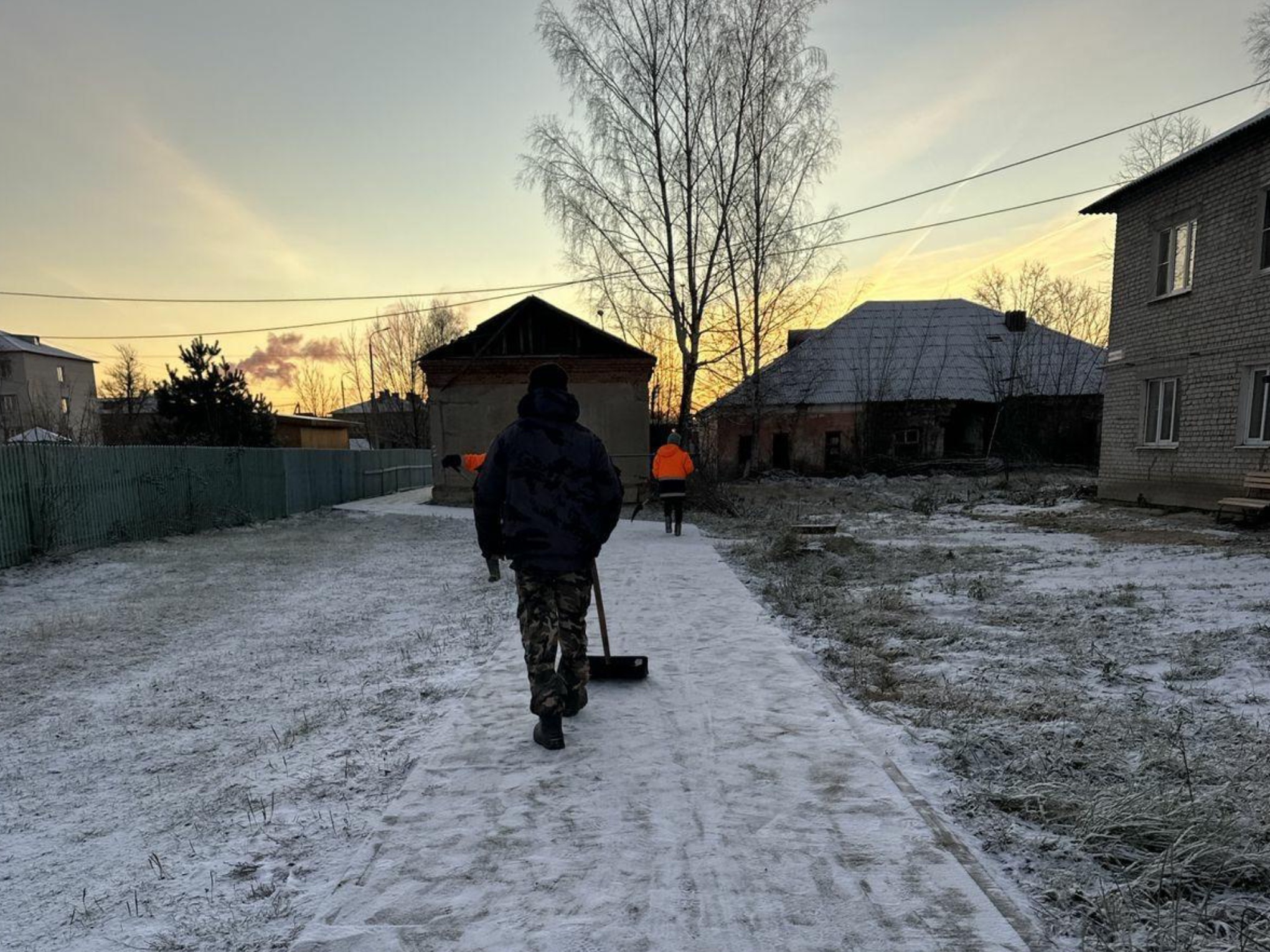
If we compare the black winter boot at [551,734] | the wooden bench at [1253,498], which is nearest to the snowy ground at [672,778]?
the black winter boot at [551,734]

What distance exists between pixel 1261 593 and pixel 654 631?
5.77m

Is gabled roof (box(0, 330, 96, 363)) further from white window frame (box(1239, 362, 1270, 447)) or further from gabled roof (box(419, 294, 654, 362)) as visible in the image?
white window frame (box(1239, 362, 1270, 447))

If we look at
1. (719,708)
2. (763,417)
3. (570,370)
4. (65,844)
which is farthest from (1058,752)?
(763,417)

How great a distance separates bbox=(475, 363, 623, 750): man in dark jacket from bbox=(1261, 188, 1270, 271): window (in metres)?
13.9

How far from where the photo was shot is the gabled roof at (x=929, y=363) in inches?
1152

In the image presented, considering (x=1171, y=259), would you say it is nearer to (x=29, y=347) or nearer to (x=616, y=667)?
(x=616, y=667)

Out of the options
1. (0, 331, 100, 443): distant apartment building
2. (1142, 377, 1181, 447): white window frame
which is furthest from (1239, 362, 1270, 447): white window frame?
(0, 331, 100, 443): distant apartment building

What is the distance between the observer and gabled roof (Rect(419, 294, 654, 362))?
1830 cm

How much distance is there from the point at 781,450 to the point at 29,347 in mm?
60959

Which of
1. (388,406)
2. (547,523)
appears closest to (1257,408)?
(547,523)

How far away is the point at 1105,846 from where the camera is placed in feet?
8.08

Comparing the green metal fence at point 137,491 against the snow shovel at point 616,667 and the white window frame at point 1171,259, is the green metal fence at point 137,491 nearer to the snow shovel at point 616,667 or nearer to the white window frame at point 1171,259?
the snow shovel at point 616,667

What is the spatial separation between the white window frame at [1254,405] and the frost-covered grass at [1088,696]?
9.41ft

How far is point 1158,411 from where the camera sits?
1374 cm
